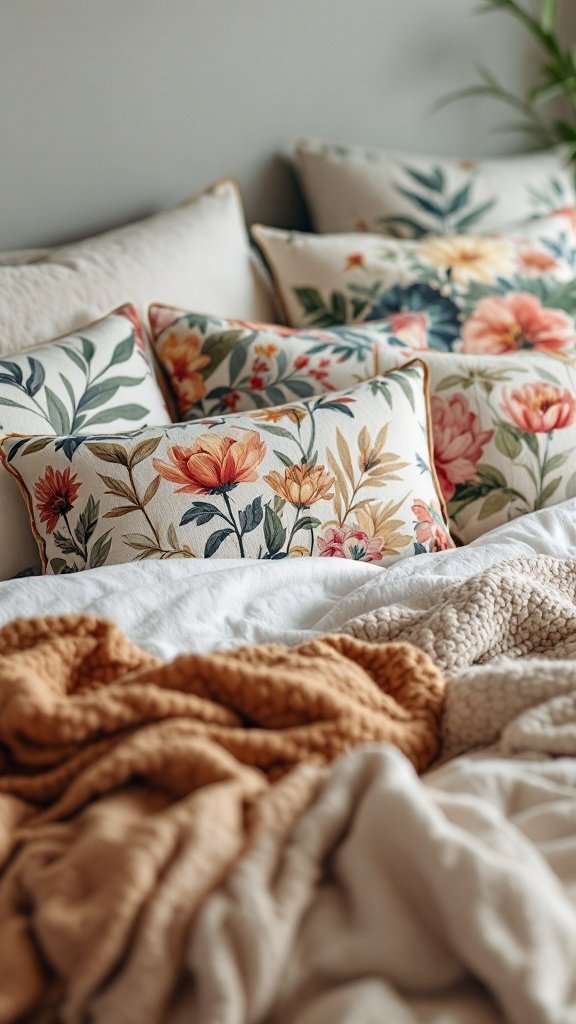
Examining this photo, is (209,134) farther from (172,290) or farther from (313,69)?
(172,290)

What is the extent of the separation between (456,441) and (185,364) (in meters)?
0.37

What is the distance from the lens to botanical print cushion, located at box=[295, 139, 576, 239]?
5.90 ft

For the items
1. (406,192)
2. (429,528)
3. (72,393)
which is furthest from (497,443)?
(406,192)

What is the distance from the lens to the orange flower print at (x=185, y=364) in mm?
1419

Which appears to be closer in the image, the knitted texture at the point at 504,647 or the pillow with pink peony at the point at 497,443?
the knitted texture at the point at 504,647

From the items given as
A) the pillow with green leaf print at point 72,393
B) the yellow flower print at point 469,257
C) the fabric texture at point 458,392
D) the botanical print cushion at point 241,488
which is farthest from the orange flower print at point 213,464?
the yellow flower print at point 469,257

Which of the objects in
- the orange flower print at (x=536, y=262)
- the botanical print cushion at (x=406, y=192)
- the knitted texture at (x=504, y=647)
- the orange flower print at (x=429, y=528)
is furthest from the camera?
the botanical print cushion at (x=406, y=192)

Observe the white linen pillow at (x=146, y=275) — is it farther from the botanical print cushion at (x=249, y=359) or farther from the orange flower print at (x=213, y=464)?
the orange flower print at (x=213, y=464)

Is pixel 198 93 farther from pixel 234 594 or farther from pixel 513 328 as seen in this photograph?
pixel 234 594

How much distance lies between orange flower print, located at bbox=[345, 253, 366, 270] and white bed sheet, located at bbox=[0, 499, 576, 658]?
0.64m

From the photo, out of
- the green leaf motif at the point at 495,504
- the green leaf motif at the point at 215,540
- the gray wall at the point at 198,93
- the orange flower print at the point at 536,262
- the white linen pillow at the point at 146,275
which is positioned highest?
the gray wall at the point at 198,93

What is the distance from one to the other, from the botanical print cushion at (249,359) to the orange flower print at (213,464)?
215 mm

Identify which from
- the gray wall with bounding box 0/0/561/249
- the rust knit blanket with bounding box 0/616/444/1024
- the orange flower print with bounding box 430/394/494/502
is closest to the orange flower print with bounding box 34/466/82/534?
the rust knit blanket with bounding box 0/616/444/1024

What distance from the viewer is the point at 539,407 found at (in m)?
1.36
